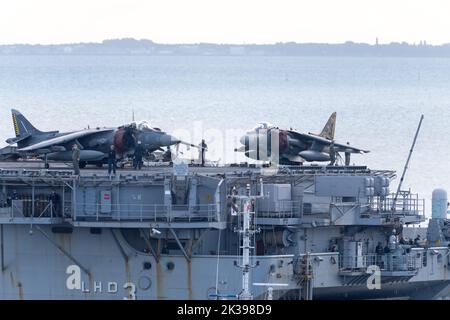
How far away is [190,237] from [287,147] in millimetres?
13342

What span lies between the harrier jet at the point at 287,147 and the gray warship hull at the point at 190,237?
8.93m

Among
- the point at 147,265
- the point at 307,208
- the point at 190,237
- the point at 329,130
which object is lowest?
the point at 147,265

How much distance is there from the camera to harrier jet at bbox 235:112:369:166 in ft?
199

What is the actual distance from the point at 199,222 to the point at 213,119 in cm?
8028

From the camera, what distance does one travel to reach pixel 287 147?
6138cm

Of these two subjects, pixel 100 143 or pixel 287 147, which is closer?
pixel 100 143

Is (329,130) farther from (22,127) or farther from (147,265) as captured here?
(147,265)

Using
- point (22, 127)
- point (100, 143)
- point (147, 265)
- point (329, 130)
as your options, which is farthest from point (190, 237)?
point (329, 130)

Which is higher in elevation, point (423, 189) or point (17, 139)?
point (17, 139)

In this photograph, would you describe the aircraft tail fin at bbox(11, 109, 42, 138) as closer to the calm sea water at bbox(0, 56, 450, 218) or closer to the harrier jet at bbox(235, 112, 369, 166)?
the harrier jet at bbox(235, 112, 369, 166)
